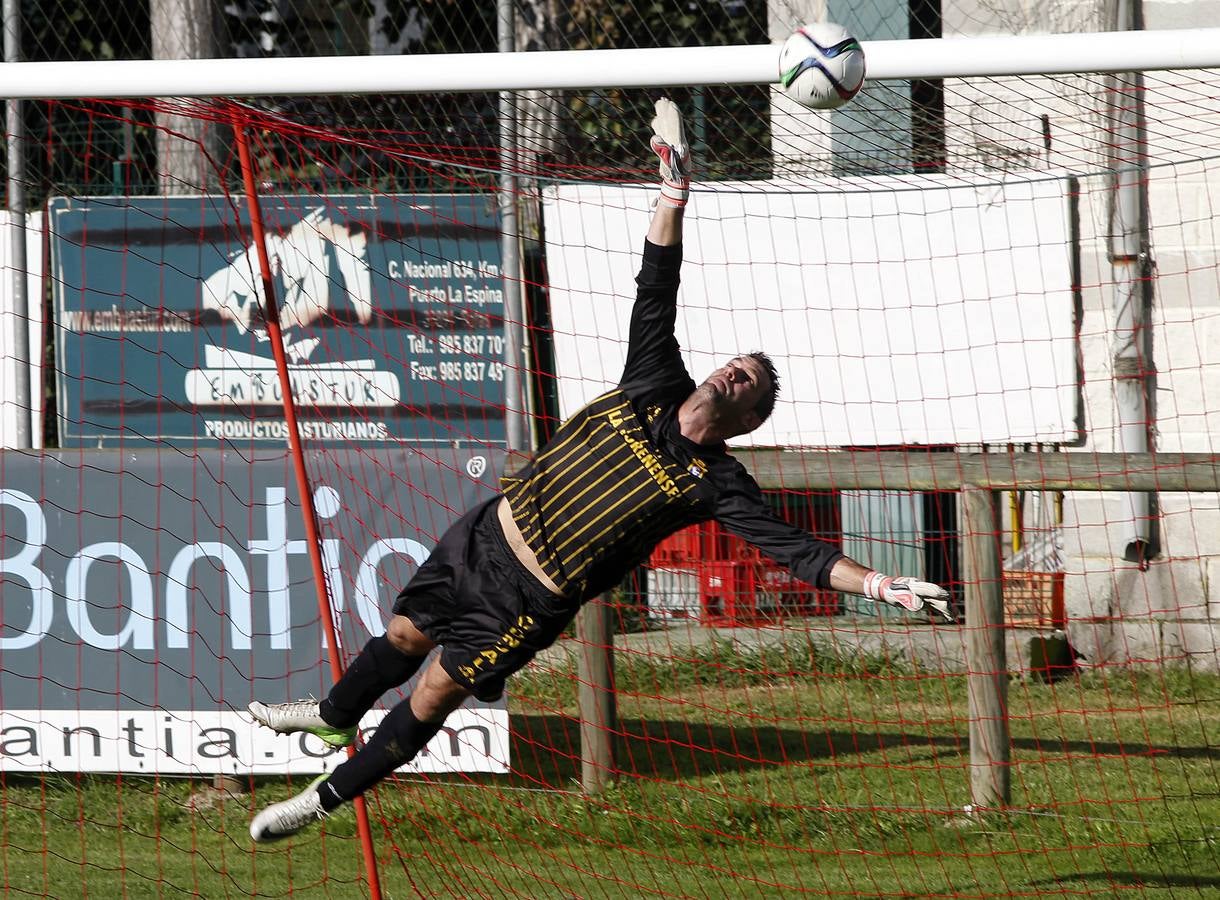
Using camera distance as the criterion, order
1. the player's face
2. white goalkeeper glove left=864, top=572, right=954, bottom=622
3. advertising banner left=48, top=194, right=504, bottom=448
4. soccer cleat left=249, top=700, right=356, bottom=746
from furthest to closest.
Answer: advertising banner left=48, top=194, right=504, bottom=448, soccer cleat left=249, top=700, right=356, bottom=746, the player's face, white goalkeeper glove left=864, top=572, right=954, bottom=622

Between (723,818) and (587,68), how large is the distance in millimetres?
3415

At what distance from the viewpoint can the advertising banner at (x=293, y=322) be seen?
8.42 meters

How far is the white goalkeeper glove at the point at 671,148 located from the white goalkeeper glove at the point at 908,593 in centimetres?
137

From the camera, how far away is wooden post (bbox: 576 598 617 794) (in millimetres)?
6680

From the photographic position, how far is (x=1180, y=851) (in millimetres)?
6266

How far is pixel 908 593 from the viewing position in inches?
167

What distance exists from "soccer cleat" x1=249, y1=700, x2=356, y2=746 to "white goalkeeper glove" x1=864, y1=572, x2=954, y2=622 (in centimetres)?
207

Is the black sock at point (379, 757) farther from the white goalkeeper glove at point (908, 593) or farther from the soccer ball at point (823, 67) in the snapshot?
the soccer ball at point (823, 67)

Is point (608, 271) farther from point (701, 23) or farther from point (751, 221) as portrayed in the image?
point (701, 23)

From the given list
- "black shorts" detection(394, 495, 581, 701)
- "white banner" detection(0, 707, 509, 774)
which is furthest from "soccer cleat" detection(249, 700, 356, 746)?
"white banner" detection(0, 707, 509, 774)

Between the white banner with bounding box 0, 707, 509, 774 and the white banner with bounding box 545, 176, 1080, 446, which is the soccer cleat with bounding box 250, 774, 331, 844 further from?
the white banner with bounding box 545, 176, 1080, 446

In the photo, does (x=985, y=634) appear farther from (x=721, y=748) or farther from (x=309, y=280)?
(x=309, y=280)

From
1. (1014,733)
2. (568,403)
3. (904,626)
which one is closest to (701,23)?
(568,403)

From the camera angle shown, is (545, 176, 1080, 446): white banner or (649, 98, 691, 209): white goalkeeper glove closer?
(649, 98, 691, 209): white goalkeeper glove
